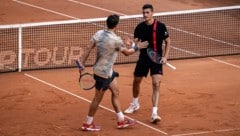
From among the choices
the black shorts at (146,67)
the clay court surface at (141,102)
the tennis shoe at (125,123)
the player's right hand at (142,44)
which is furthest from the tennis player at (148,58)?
the clay court surface at (141,102)

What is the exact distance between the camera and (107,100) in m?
15.7

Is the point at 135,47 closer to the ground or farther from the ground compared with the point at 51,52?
farther from the ground

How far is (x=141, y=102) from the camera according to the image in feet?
51.1

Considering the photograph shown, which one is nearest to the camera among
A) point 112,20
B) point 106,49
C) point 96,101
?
point 112,20

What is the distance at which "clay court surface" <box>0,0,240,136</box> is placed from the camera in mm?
13773

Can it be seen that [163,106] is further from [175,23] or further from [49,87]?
[175,23]

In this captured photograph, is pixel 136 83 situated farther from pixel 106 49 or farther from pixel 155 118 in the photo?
pixel 106 49

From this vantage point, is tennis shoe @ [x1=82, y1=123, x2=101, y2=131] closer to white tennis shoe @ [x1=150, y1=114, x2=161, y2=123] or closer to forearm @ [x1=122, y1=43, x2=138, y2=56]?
white tennis shoe @ [x1=150, y1=114, x2=161, y2=123]

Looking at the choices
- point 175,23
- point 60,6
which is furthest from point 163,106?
point 60,6

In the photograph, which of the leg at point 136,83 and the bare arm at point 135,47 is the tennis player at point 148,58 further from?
the bare arm at point 135,47

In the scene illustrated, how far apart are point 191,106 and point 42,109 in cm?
322

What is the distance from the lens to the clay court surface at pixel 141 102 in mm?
13773

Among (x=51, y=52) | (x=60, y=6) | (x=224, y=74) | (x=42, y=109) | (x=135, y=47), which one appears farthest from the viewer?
(x=60, y=6)

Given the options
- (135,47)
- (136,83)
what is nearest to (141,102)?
(136,83)
